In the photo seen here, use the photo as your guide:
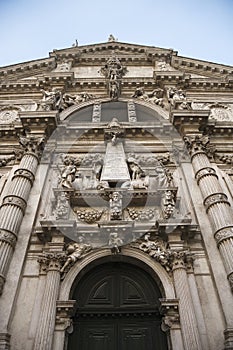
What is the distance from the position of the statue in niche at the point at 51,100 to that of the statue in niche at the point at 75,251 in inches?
245

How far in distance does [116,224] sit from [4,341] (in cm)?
360

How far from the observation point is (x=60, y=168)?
1054cm

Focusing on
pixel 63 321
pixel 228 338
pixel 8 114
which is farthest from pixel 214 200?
pixel 8 114

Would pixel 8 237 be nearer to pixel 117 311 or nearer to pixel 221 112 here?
pixel 117 311

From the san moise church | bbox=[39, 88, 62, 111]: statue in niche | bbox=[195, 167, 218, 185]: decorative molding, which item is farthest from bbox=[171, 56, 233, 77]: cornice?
bbox=[195, 167, 218, 185]: decorative molding

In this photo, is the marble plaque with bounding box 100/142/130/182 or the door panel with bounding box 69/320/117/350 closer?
the door panel with bounding box 69/320/117/350

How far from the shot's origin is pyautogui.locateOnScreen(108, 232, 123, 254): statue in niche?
791cm

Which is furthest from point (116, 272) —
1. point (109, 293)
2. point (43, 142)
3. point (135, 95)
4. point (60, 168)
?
point (135, 95)

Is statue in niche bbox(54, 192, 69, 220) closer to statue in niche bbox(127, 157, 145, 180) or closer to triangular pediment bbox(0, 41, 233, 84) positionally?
statue in niche bbox(127, 157, 145, 180)

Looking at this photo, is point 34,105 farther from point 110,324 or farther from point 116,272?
point 110,324

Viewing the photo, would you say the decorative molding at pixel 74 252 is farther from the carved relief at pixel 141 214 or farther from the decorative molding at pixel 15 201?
the decorative molding at pixel 15 201

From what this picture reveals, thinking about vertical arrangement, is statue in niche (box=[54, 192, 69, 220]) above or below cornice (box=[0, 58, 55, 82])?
below

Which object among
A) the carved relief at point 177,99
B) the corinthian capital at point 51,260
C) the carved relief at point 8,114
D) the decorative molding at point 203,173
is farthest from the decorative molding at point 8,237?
the carved relief at point 177,99

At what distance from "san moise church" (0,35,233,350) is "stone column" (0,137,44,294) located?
38mm
